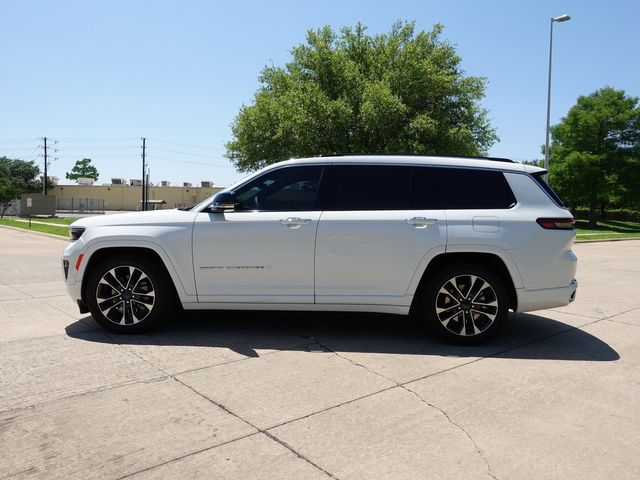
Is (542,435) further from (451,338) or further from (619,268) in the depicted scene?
(619,268)

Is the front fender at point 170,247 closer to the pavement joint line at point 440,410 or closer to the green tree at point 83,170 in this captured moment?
the pavement joint line at point 440,410

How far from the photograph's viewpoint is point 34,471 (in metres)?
2.73

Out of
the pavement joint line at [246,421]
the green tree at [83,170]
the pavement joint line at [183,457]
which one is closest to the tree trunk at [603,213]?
the pavement joint line at [246,421]

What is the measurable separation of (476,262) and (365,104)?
790 inches

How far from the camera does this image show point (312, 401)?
3.69 metres

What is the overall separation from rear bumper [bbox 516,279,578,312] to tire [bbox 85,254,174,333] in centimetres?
362

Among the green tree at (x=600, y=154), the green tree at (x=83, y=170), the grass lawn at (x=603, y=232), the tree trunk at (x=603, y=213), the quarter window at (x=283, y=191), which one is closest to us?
the quarter window at (x=283, y=191)

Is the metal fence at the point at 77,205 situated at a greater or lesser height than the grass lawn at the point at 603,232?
greater

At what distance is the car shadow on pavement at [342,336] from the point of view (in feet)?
16.4

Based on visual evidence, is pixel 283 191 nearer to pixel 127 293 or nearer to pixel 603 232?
pixel 127 293

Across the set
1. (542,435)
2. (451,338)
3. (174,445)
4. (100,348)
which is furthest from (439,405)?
(100,348)

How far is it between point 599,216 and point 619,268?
5460 centimetres

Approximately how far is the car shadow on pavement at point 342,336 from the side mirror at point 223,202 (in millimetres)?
1346

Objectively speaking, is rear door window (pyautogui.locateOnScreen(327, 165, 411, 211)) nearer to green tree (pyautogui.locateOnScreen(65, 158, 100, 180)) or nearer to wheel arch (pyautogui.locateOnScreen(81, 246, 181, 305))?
wheel arch (pyautogui.locateOnScreen(81, 246, 181, 305))
